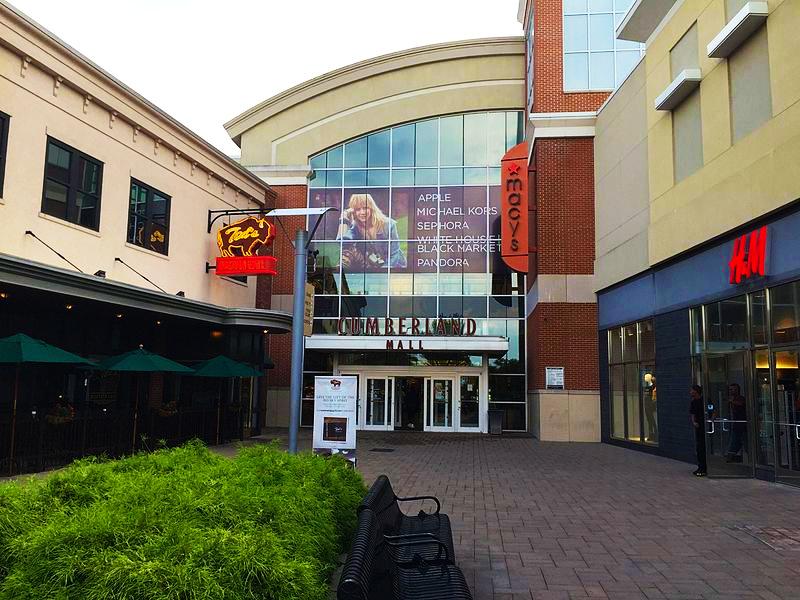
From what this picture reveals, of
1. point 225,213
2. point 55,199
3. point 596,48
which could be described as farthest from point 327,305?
point 596,48

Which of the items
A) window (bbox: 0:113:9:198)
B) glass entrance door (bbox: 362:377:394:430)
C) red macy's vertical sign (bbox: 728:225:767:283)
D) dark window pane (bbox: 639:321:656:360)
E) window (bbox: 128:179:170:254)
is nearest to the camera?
red macy's vertical sign (bbox: 728:225:767:283)

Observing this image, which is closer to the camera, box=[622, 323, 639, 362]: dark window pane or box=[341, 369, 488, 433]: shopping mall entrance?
box=[622, 323, 639, 362]: dark window pane

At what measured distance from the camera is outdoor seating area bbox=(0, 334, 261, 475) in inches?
493

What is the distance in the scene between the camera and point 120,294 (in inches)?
562

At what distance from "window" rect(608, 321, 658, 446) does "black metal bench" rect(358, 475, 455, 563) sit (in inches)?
488

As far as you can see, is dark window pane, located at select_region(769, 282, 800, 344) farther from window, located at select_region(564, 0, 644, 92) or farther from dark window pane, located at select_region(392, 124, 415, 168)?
dark window pane, located at select_region(392, 124, 415, 168)

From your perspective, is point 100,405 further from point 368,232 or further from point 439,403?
point 368,232

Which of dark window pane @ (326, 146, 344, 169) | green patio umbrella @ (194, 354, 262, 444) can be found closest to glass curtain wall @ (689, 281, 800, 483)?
green patio umbrella @ (194, 354, 262, 444)

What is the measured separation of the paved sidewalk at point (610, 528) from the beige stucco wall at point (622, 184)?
20.9ft

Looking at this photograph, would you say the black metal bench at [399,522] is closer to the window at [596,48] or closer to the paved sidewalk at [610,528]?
the paved sidewalk at [610,528]

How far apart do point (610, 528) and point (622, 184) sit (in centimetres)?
1352

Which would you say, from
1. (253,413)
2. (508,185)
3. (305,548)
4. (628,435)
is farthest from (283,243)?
(305,548)

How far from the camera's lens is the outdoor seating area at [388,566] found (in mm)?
3457

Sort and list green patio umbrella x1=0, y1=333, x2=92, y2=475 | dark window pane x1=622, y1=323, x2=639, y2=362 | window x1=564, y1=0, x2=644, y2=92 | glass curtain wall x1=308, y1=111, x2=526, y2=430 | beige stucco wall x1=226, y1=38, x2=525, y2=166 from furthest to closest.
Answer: beige stucco wall x1=226, y1=38, x2=525, y2=166
glass curtain wall x1=308, y1=111, x2=526, y2=430
window x1=564, y1=0, x2=644, y2=92
dark window pane x1=622, y1=323, x2=639, y2=362
green patio umbrella x1=0, y1=333, x2=92, y2=475
